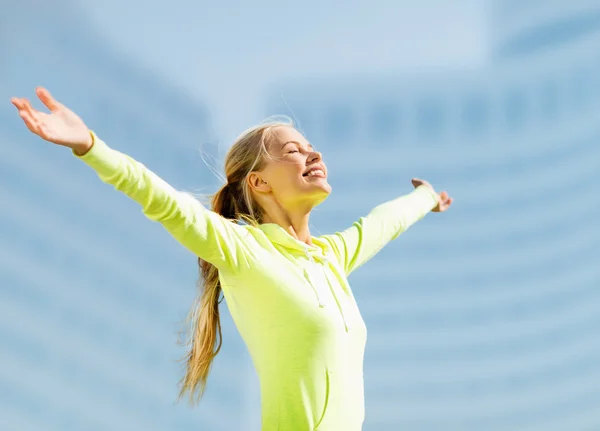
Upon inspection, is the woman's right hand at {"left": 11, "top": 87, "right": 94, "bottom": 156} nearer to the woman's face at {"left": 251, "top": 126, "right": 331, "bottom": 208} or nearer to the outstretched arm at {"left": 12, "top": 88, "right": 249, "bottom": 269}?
the outstretched arm at {"left": 12, "top": 88, "right": 249, "bottom": 269}

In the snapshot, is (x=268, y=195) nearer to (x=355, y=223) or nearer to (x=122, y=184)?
(x=355, y=223)

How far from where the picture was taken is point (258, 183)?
2584mm

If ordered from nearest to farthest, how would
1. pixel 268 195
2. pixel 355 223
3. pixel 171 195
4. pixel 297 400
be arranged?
pixel 171 195 → pixel 297 400 → pixel 268 195 → pixel 355 223

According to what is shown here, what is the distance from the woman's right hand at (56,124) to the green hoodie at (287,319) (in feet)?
0.94

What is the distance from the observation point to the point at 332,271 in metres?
2.51

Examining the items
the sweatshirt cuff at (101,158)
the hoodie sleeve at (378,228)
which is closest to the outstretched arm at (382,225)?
the hoodie sleeve at (378,228)

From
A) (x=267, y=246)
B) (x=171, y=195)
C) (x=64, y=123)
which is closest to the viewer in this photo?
(x=64, y=123)

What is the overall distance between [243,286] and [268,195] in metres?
0.37

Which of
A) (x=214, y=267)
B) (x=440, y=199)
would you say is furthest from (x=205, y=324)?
(x=440, y=199)

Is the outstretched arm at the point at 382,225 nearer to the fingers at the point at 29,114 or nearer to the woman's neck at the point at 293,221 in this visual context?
the woman's neck at the point at 293,221

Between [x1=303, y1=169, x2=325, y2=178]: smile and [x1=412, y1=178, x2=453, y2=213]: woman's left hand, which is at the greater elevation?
[x1=412, y1=178, x2=453, y2=213]: woman's left hand

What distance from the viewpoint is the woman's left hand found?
3.28 m

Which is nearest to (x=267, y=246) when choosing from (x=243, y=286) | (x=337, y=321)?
(x=243, y=286)

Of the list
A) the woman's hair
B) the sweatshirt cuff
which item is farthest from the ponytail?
the sweatshirt cuff
